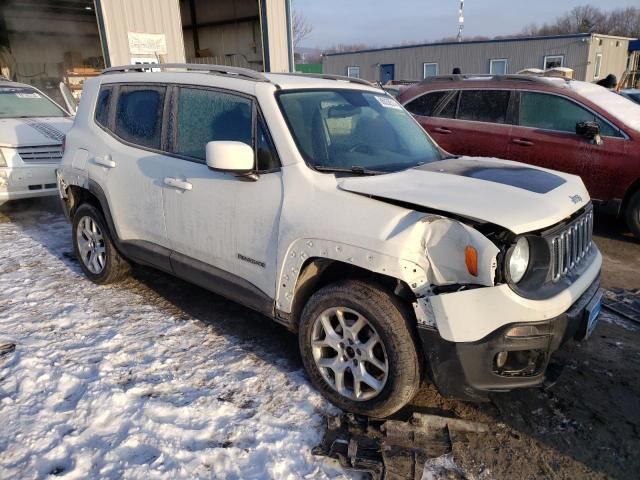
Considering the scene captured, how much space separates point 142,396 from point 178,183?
4.72 feet

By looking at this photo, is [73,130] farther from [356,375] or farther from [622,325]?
[622,325]

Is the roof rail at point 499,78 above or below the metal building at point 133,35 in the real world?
below

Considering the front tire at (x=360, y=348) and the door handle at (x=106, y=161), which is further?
the door handle at (x=106, y=161)

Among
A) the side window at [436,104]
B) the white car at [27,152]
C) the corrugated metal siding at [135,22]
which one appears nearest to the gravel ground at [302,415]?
the white car at [27,152]

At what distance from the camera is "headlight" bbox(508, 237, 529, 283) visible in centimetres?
248

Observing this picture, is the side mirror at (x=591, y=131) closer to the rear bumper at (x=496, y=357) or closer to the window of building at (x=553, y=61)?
the rear bumper at (x=496, y=357)

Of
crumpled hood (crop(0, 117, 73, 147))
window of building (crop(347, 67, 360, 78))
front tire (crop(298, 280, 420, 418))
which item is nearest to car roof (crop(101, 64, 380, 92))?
front tire (crop(298, 280, 420, 418))

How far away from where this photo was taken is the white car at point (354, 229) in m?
2.44

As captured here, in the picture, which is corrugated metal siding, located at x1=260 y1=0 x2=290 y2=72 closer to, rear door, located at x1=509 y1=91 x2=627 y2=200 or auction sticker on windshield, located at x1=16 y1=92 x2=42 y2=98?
auction sticker on windshield, located at x1=16 y1=92 x2=42 y2=98

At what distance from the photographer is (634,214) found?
5.92 metres

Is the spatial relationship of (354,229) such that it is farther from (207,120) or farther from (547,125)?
(547,125)

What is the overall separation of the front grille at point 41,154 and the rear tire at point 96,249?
2.81 m

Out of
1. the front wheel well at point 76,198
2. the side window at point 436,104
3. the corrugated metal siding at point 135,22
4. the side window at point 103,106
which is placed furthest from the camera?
the corrugated metal siding at point 135,22

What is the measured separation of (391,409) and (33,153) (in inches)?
255
